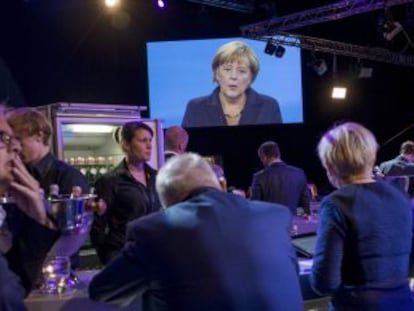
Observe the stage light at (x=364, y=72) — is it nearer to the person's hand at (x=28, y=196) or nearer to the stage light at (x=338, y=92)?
the stage light at (x=338, y=92)

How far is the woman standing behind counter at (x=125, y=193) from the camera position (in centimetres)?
303

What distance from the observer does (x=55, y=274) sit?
1975mm

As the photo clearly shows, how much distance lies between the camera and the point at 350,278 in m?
1.90

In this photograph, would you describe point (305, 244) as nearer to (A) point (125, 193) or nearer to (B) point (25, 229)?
(A) point (125, 193)

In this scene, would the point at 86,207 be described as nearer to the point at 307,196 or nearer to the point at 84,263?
the point at 84,263

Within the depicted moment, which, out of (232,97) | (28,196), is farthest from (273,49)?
(28,196)

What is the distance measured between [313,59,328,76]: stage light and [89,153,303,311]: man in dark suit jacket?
7969mm

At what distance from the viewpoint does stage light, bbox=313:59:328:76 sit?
9344mm

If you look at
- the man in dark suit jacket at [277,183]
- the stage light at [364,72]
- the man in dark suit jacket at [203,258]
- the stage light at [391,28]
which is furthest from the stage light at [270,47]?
the man in dark suit jacket at [203,258]

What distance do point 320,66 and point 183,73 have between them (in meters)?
2.13

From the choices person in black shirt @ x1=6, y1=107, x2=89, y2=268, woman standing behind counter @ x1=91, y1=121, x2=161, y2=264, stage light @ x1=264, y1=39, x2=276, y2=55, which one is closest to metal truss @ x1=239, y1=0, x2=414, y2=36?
stage light @ x1=264, y1=39, x2=276, y2=55

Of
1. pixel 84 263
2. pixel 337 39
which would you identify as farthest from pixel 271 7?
pixel 84 263

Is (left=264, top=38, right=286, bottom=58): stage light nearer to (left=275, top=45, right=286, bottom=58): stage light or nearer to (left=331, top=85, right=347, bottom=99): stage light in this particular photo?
(left=275, top=45, right=286, bottom=58): stage light

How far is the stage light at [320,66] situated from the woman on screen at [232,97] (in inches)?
42.9
